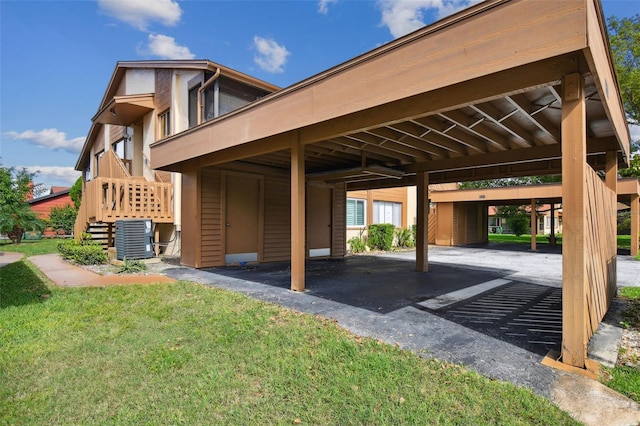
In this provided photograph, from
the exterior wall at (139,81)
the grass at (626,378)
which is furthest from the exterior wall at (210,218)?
the grass at (626,378)

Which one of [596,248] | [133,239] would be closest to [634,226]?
[596,248]

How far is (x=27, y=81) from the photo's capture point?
1206 centimetres

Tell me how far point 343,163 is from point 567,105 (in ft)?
20.3

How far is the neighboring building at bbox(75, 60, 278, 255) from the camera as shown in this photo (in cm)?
983

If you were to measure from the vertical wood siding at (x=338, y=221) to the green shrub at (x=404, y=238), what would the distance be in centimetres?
648

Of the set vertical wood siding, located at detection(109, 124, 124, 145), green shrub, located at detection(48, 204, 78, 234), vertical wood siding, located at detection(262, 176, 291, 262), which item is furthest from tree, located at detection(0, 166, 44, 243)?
vertical wood siding, located at detection(262, 176, 291, 262)

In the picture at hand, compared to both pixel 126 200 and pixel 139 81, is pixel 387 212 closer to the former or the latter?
pixel 126 200

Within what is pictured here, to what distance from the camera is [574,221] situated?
2865 mm

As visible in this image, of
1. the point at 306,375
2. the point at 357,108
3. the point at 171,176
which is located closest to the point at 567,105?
the point at 357,108

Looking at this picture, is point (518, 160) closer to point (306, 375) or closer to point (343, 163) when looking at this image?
point (343, 163)

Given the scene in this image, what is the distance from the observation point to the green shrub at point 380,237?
619 inches

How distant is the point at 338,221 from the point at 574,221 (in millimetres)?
9092

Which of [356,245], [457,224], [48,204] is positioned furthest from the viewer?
[48,204]

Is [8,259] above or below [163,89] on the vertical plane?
below
